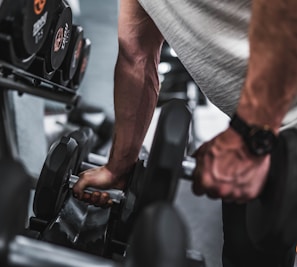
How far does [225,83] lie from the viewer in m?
0.93

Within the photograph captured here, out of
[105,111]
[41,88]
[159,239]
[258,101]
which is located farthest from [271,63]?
[105,111]

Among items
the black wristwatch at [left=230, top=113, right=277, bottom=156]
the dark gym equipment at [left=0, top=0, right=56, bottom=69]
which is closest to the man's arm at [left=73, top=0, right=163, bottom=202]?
the dark gym equipment at [left=0, top=0, right=56, bottom=69]

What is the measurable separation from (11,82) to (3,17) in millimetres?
535

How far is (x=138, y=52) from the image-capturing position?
1.16m

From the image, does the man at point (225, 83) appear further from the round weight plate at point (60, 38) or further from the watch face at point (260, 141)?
the round weight plate at point (60, 38)

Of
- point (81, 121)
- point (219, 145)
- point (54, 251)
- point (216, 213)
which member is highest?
point (219, 145)

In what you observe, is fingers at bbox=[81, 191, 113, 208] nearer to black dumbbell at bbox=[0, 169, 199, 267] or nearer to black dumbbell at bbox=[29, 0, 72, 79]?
black dumbbell at bbox=[29, 0, 72, 79]

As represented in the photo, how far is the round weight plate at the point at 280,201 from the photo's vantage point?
2.44ft

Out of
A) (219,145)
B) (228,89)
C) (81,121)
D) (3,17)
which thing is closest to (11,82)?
(3,17)

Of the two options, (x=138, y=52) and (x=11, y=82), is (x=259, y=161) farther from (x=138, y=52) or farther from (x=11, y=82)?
(x=11, y=82)

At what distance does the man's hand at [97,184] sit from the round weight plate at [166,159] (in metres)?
0.40

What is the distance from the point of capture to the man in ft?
2.46

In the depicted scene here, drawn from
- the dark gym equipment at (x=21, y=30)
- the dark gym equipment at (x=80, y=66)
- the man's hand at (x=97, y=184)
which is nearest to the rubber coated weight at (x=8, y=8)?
the dark gym equipment at (x=21, y=30)

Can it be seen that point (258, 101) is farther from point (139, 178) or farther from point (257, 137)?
point (139, 178)
